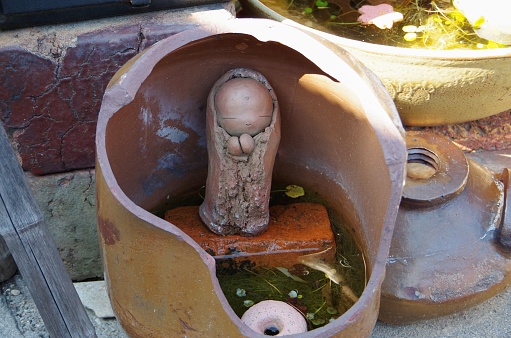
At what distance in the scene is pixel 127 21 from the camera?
1776mm

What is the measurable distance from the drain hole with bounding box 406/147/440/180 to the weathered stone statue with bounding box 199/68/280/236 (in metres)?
0.40

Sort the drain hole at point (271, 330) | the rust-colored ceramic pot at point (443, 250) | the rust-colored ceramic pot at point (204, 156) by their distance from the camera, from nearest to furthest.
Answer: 1. the rust-colored ceramic pot at point (204, 156)
2. the drain hole at point (271, 330)
3. the rust-colored ceramic pot at point (443, 250)

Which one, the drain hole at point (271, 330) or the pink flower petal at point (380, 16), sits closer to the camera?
the drain hole at point (271, 330)

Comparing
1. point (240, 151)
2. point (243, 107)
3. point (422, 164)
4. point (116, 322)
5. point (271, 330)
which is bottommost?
point (116, 322)

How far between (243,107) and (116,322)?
26.9 inches

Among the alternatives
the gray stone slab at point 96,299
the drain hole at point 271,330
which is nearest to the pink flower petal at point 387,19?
the drain hole at point 271,330

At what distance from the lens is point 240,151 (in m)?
1.51

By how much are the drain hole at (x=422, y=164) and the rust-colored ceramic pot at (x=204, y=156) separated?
218 millimetres

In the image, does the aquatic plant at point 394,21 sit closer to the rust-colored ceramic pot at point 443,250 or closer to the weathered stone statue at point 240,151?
the rust-colored ceramic pot at point 443,250

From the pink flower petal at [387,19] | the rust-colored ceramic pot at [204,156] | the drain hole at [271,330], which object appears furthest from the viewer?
the pink flower petal at [387,19]

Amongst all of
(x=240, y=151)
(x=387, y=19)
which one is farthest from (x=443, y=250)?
(x=387, y=19)

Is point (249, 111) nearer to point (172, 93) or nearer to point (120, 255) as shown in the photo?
point (172, 93)

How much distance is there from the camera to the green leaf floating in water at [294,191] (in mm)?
1795

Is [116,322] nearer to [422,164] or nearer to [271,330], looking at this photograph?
[271,330]
